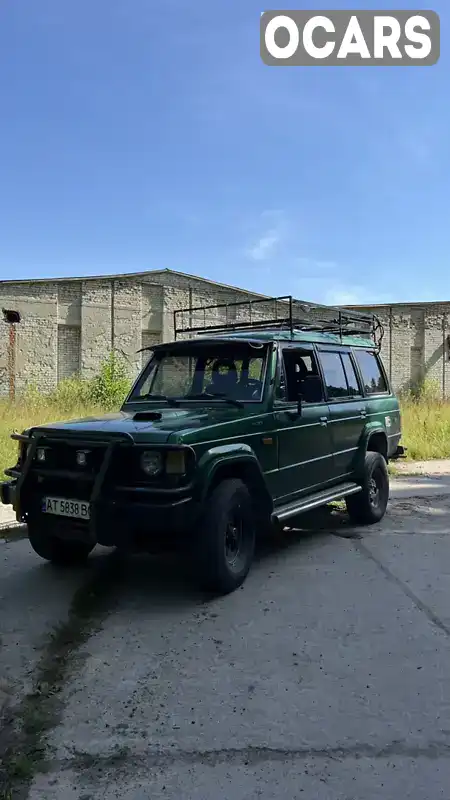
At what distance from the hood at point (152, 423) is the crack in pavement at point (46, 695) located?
4.11 ft

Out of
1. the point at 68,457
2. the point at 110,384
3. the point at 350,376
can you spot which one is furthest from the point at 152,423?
the point at 110,384

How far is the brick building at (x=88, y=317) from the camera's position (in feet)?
69.7

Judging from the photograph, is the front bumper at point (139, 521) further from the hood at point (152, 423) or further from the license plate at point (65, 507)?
the hood at point (152, 423)

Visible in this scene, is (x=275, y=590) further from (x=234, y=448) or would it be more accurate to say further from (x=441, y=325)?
(x=441, y=325)

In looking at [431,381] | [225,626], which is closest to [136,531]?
[225,626]

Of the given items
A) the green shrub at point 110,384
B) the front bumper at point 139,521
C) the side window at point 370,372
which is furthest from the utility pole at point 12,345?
the front bumper at point 139,521

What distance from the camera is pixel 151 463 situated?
14.5ft

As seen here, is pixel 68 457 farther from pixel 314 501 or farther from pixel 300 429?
pixel 314 501

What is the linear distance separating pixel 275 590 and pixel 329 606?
0.50 m

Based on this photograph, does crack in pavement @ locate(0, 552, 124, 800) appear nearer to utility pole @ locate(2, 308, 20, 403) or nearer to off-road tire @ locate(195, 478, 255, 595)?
off-road tire @ locate(195, 478, 255, 595)

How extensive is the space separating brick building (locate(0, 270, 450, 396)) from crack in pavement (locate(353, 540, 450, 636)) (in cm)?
1718

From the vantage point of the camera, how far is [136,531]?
443 cm

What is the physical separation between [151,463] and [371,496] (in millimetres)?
3697

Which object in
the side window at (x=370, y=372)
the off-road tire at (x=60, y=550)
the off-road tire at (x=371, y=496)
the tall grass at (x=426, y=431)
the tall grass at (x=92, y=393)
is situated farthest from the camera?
the tall grass at (x=92, y=393)
